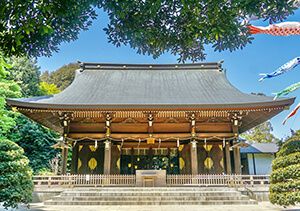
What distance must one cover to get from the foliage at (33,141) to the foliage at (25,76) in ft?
19.4

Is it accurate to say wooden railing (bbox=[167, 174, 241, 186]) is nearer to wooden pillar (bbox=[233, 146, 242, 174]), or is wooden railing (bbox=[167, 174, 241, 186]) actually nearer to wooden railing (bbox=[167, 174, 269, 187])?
wooden railing (bbox=[167, 174, 269, 187])

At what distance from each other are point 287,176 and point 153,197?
5162 millimetres

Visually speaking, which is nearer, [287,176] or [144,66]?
[287,176]

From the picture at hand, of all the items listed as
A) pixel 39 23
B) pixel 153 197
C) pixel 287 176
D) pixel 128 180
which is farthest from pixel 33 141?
pixel 39 23

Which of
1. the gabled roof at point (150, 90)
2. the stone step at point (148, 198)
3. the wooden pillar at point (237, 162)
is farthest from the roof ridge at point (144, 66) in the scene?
the stone step at point (148, 198)

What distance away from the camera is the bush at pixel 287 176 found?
7.50 m

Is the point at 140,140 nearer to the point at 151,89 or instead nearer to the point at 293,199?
the point at 151,89

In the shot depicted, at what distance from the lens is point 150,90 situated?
16.6m

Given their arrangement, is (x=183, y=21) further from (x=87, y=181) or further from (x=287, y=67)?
(x=87, y=181)

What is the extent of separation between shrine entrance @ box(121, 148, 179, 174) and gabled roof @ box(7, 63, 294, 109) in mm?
3326

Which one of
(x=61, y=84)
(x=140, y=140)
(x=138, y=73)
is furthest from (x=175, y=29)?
(x=61, y=84)

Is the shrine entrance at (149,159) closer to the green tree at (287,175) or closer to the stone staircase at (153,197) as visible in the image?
the stone staircase at (153,197)

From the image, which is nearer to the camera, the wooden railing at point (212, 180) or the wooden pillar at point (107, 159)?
the wooden railing at point (212, 180)

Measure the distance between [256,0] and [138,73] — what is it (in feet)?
53.9
